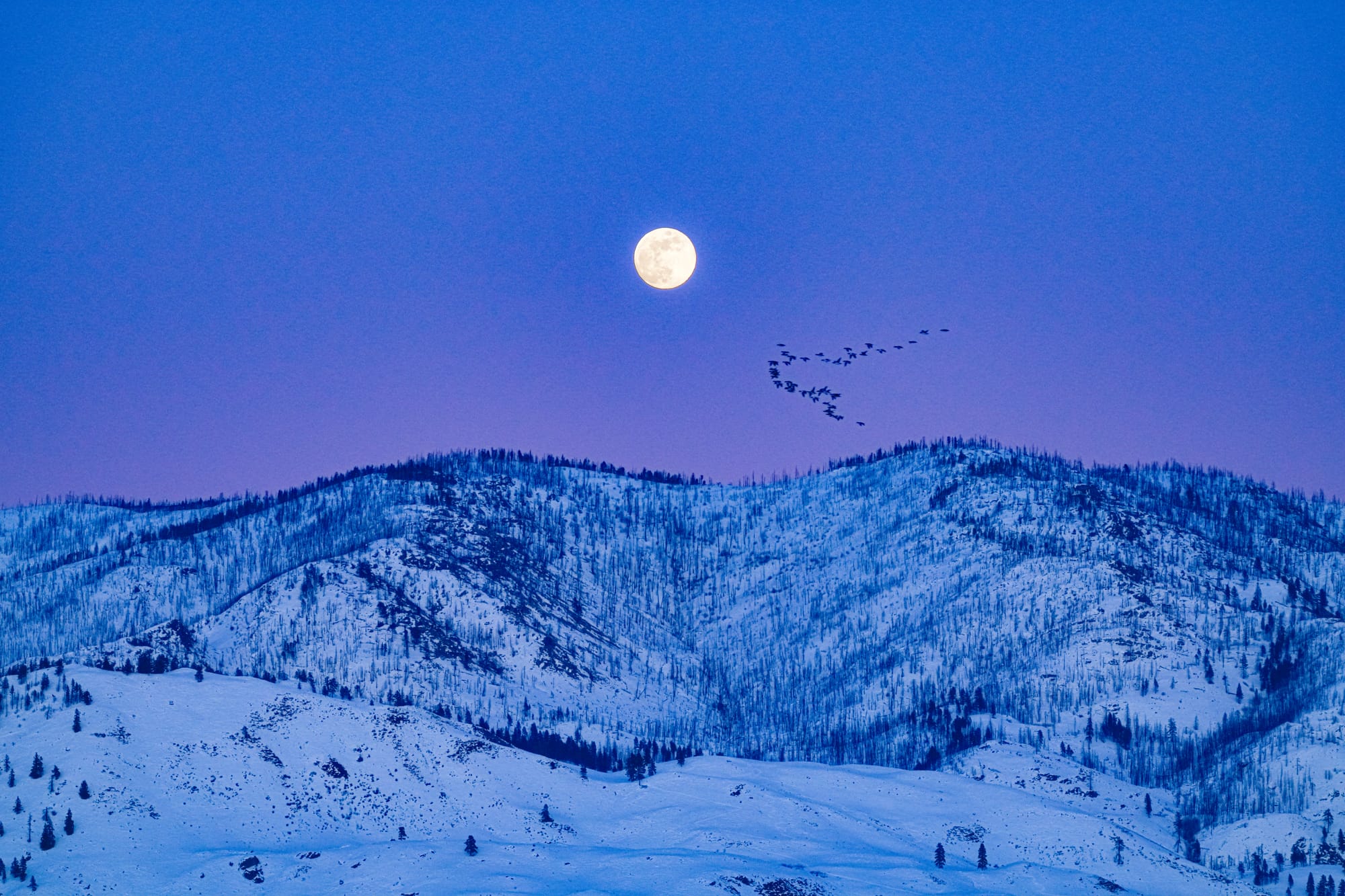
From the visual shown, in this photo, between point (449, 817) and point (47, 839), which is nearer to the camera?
point (47, 839)

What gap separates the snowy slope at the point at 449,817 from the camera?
469 ft

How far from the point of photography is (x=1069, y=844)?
6619 inches

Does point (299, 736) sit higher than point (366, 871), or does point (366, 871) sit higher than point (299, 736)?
point (299, 736)

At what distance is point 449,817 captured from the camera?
167750mm

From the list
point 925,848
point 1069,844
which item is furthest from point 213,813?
point 1069,844

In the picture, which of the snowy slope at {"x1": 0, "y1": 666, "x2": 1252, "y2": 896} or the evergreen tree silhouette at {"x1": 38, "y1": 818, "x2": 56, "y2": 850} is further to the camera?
Answer: the snowy slope at {"x1": 0, "y1": 666, "x2": 1252, "y2": 896}

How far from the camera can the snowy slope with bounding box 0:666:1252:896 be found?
14288cm

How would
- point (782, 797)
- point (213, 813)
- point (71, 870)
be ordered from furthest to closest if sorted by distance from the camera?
point (782, 797) < point (213, 813) < point (71, 870)

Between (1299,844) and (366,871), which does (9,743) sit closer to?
(366,871)

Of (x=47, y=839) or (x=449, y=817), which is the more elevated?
(x=449, y=817)

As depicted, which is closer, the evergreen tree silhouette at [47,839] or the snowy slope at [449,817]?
the evergreen tree silhouette at [47,839]

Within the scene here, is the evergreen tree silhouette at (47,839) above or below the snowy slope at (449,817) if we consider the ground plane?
below

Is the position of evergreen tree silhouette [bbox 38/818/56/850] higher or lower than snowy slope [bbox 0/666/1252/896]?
lower

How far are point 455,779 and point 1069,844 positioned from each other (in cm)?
5992
